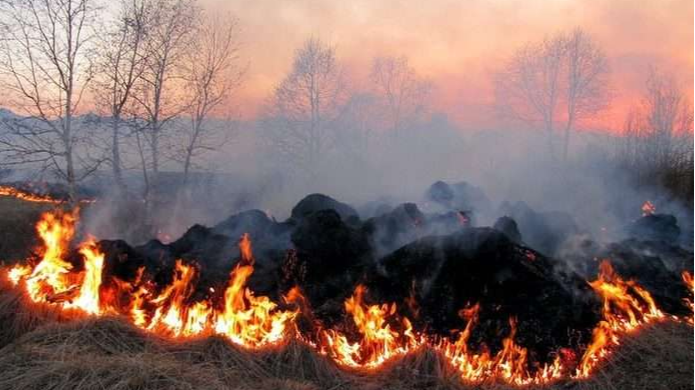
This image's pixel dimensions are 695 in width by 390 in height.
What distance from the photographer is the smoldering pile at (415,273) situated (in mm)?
5576

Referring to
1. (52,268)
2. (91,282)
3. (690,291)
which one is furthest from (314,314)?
(690,291)

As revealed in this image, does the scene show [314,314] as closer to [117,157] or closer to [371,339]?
[371,339]

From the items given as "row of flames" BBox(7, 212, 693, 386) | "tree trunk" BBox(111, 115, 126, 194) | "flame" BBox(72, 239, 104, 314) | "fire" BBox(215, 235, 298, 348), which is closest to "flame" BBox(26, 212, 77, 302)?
"row of flames" BBox(7, 212, 693, 386)

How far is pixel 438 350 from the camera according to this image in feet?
16.5

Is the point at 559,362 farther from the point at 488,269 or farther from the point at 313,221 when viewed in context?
the point at 313,221

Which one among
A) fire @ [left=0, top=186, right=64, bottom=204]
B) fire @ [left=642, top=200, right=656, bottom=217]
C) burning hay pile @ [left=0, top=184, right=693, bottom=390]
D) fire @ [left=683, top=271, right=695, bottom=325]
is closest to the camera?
burning hay pile @ [left=0, top=184, right=693, bottom=390]

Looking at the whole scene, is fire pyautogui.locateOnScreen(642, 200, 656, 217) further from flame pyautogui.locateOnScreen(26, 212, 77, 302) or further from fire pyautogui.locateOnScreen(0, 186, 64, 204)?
fire pyautogui.locateOnScreen(0, 186, 64, 204)

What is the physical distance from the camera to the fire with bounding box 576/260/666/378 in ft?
18.1

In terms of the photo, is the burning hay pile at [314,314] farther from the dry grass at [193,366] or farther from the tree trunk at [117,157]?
the tree trunk at [117,157]

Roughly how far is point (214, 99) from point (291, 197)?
405 centimetres

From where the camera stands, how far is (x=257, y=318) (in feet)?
18.9

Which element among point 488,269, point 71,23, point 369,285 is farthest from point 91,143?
point 488,269

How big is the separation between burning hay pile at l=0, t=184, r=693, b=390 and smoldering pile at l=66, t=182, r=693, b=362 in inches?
0.6

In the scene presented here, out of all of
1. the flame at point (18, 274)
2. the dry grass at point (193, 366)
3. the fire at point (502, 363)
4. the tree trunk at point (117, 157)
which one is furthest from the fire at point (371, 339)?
the tree trunk at point (117, 157)
